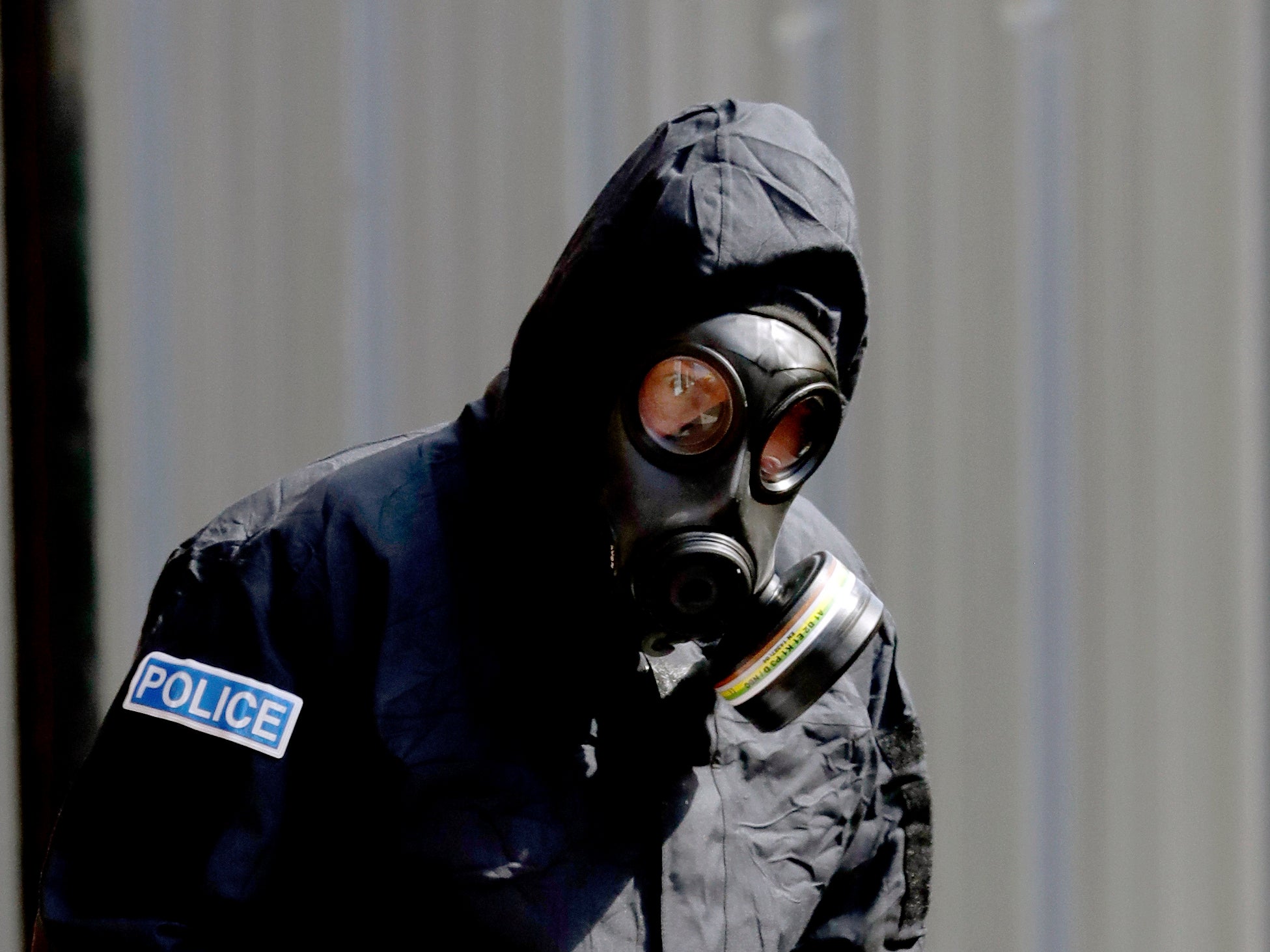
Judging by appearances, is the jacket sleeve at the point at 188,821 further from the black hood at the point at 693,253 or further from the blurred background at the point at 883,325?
the blurred background at the point at 883,325

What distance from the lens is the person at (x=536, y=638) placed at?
51.9 inches

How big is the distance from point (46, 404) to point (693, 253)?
1.49 metres

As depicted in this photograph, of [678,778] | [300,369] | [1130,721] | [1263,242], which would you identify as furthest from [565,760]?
[1263,242]

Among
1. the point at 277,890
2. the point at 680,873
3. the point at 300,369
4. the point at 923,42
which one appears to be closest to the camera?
the point at 277,890

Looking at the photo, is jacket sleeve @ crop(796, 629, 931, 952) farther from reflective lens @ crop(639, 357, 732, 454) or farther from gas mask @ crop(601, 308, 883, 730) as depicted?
reflective lens @ crop(639, 357, 732, 454)

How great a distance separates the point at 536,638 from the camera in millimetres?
1447

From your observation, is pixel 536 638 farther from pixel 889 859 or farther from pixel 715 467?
pixel 889 859

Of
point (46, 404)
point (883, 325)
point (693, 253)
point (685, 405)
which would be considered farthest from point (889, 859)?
point (46, 404)

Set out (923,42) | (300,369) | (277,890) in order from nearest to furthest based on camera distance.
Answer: (277,890) < (300,369) < (923,42)

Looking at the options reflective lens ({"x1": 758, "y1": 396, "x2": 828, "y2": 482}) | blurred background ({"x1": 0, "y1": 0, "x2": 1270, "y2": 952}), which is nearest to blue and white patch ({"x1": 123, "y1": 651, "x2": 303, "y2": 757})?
reflective lens ({"x1": 758, "y1": 396, "x2": 828, "y2": 482})

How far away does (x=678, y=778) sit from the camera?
4.89 ft

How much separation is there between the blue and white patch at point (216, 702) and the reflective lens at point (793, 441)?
491mm

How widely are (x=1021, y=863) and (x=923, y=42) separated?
1504 mm

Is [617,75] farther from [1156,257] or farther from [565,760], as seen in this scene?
[565,760]
